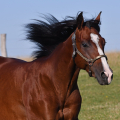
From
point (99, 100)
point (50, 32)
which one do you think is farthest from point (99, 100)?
point (50, 32)

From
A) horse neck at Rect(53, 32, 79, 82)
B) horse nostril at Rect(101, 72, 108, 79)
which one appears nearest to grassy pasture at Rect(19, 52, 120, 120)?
horse neck at Rect(53, 32, 79, 82)

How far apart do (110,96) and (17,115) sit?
639cm

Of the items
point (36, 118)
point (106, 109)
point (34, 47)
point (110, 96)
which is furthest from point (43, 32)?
point (110, 96)

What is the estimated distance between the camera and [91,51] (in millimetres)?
3645

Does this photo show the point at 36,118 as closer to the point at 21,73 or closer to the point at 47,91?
the point at 47,91

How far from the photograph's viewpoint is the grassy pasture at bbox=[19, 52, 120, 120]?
7200 millimetres

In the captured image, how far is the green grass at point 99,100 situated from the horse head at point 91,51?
0.61m

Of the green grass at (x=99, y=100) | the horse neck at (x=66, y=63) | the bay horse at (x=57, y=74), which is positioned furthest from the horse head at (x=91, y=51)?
the green grass at (x=99, y=100)

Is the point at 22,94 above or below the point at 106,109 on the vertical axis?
above

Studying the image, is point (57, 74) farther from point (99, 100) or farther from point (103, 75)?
point (99, 100)

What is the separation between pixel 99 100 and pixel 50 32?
5.42m

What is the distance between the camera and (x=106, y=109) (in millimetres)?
7949

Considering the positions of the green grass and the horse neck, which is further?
the green grass

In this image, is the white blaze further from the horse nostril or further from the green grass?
the green grass
